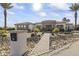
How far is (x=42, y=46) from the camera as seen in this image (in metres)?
5.34

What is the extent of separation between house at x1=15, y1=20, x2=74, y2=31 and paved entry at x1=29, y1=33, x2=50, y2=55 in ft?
0.54

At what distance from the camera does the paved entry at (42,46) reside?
533cm

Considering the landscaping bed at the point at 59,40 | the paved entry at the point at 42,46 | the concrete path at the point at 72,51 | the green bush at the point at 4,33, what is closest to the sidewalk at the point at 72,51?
the concrete path at the point at 72,51

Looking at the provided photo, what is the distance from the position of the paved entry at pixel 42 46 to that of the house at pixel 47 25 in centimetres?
16

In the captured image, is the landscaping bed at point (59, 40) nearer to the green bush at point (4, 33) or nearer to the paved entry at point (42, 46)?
the paved entry at point (42, 46)

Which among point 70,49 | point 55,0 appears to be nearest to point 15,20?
point 55,0

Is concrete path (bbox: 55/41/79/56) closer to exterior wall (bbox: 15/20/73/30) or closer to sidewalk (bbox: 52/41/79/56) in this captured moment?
sidewalk (bbox: 52/41/79/56)

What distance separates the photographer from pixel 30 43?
211 inches

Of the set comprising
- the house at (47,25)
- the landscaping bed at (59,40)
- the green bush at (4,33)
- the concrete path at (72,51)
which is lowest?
the concrete path at (72,51)

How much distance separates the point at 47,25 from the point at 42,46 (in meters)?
0.44

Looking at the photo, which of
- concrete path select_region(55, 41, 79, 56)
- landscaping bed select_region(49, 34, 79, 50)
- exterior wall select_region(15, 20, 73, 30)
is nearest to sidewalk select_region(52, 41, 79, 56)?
concrete path select_region(55, 41, 79, 56)

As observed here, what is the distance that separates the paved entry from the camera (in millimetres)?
5332

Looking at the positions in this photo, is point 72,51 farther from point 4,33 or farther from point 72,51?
point 4,33

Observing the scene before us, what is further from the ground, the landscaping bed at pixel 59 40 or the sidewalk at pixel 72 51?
the landscaping bed at pixel 59 40
